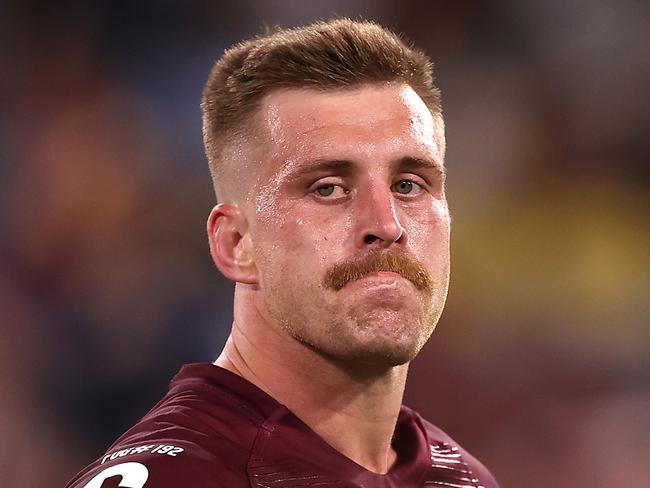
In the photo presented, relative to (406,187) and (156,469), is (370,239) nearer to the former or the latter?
(406,187)

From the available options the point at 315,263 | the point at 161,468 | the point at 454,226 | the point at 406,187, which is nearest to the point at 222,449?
the point at 161,468

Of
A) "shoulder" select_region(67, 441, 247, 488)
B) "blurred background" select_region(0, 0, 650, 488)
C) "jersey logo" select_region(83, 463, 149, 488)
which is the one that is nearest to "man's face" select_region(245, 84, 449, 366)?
"shoulder" select_region(67, 441, 247, 488)

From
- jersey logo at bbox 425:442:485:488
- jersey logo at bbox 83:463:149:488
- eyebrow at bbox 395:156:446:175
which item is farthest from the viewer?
jersey logo at bbox 425:442:485:488

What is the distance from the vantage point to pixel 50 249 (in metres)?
4.26

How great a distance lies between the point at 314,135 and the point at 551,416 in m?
3.05

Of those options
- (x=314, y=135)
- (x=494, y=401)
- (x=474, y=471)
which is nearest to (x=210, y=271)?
(x=494, y=401)

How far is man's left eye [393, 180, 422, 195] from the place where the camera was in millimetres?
2107

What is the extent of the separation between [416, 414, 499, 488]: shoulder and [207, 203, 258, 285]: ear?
71 cm

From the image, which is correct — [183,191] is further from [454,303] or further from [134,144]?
[454,303]

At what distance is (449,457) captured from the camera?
2533 mm

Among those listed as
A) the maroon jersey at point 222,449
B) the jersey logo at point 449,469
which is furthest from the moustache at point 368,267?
the jersey logo at point 449,469

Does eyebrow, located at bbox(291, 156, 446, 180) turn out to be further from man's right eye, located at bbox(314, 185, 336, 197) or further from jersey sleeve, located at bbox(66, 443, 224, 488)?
jersey sleeve, located at bbox(66, 443, 224, 488)

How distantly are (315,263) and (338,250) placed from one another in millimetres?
55

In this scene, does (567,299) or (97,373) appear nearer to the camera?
(97,373)
